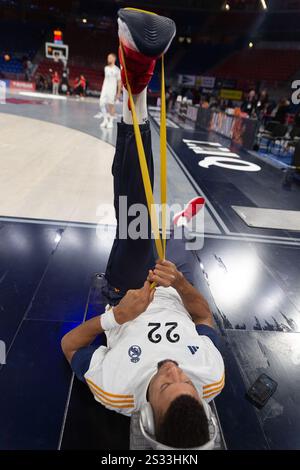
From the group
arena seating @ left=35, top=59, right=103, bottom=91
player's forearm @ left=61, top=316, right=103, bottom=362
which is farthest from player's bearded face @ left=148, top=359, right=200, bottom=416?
arena seating @ left=35, top=59, right=103, bottom=91

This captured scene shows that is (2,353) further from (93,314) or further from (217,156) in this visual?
(217,156)

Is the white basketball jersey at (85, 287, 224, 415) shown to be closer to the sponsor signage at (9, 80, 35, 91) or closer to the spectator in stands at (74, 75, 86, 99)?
the spectator in stands at (74, 75, 86, 99)

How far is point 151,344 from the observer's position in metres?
1.61

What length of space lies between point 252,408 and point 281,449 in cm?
24

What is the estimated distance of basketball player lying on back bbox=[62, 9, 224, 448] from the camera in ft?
4.10

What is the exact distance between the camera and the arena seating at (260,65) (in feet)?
80.0

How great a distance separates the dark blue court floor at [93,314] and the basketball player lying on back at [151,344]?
237 millimetres

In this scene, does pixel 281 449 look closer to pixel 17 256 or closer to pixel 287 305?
pixel 287 305

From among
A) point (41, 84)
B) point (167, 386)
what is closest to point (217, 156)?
point (167, 386)

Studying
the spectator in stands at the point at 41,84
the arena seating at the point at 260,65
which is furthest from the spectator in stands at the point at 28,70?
the arena seating at the point at 260,65

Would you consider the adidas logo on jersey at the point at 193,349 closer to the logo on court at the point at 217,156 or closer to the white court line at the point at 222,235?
the white court line at the point at 222,235

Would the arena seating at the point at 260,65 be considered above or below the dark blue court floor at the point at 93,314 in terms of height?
above

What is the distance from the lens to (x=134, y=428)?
1356 mm
